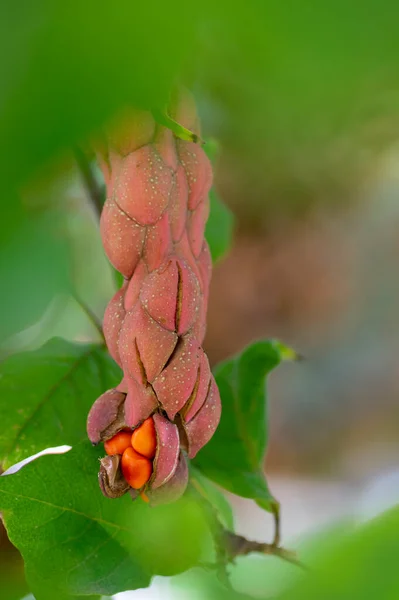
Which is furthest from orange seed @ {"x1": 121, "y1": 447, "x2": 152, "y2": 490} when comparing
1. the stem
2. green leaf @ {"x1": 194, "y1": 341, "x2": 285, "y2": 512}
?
green leaf @ {"x1": 194, "y1": 341, "x2": 285, "y2": 512}

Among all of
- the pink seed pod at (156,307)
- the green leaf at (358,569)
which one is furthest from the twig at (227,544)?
the green leaf at (358,569)

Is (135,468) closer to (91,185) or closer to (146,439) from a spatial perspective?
(146,439)

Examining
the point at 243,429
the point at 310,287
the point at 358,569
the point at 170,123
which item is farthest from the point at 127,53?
the point at 310,287

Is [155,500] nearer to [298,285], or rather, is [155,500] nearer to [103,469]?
[103,469]

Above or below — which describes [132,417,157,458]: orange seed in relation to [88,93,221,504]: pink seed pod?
below

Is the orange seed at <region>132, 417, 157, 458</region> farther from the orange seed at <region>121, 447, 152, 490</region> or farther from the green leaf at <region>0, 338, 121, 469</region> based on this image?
the green leaf at <region>0, 338, 121, 469</region>

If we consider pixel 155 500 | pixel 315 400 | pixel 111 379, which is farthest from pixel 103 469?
pixel 315 400
